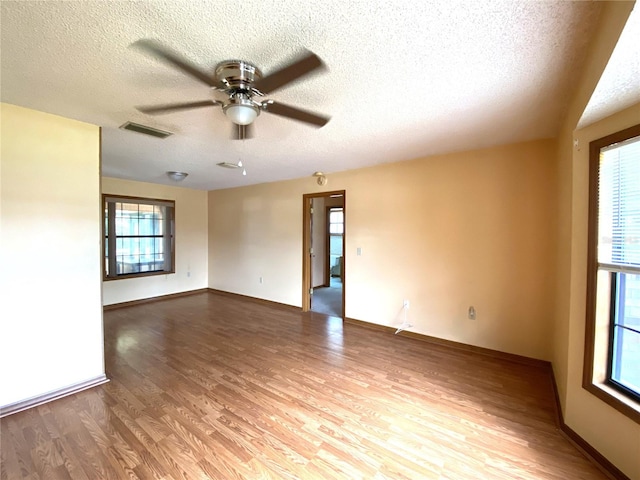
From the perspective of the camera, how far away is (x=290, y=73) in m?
1.34

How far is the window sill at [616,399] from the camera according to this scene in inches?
55.4

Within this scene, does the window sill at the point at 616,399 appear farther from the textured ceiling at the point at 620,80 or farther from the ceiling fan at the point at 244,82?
the ceiling fan at the point at 244,82

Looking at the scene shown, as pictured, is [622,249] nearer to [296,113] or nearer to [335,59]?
[335,59]

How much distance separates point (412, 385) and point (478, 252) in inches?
65.9

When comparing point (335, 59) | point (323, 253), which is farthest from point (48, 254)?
point (323, 253)

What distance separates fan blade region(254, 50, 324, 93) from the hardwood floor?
7.05 feet

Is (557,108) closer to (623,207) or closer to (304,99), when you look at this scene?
(623,207)

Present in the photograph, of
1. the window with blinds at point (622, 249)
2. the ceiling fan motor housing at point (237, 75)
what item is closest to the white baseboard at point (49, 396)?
the ceiling fan motor housing at point (237, 75)

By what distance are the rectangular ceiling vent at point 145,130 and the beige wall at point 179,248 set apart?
2905 millimetres

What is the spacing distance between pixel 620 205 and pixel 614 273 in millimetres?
407

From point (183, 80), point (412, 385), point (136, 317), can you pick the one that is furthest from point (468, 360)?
point (136, 317)

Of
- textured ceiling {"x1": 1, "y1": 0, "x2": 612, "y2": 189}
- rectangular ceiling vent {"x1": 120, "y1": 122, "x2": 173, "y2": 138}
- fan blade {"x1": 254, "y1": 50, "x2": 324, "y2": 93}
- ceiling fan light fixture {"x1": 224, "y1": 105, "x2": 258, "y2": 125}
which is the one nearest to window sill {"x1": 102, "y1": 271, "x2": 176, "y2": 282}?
textured ceiling {"x1": 1, "y1": 0, "x2": 612, "y2": 189}

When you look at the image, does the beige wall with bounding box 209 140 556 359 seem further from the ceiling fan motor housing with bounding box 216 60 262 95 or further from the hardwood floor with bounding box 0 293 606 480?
the ceiling fan motor housing with bounding box 216 60 262 95

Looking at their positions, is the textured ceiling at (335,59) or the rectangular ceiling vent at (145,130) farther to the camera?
the rectangular ceiling vent at (145,130)
